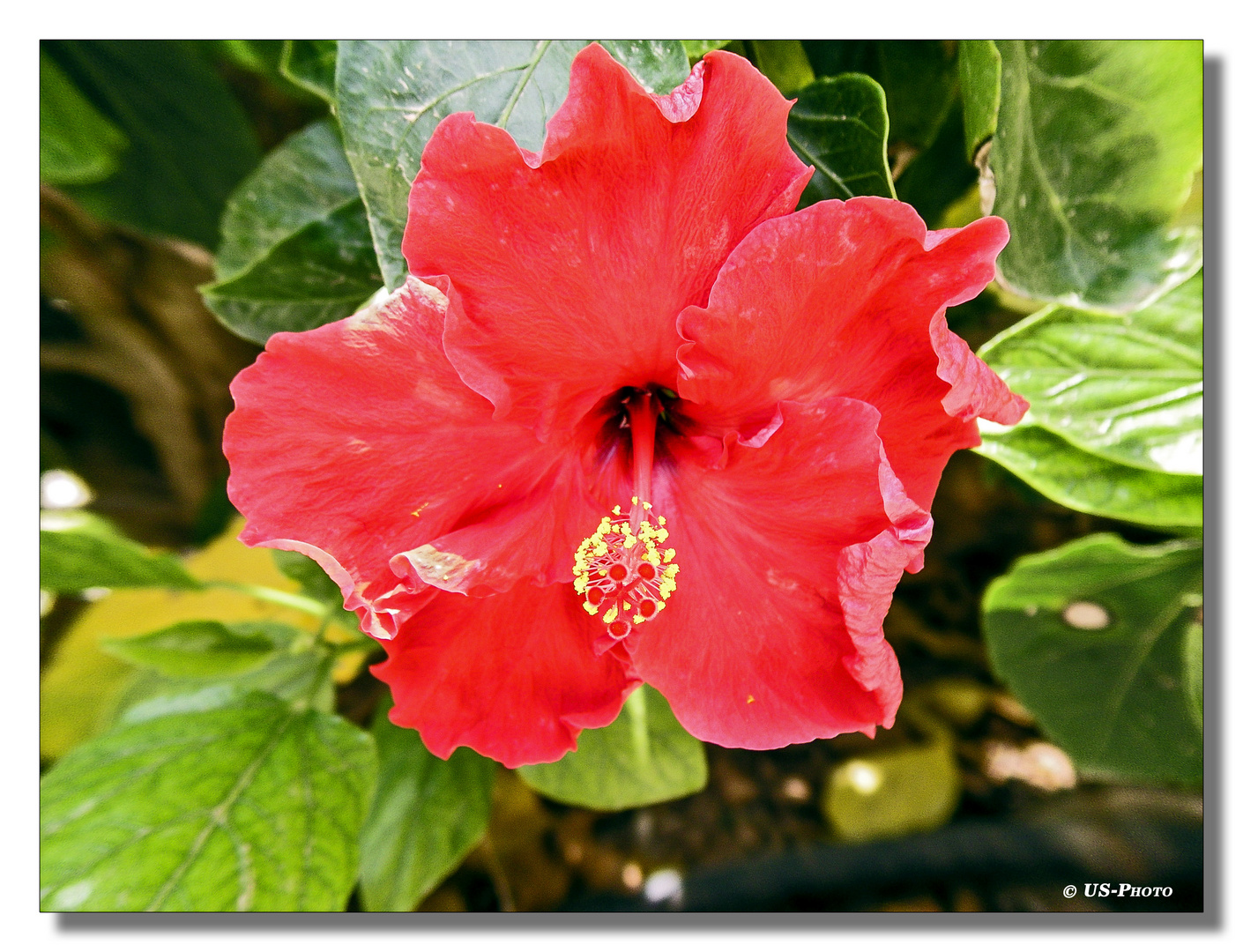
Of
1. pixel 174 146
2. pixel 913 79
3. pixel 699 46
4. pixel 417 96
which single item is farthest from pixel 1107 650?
pixel 174 146

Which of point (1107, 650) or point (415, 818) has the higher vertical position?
point (1107, 650)

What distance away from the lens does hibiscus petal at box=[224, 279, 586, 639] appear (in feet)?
1.61

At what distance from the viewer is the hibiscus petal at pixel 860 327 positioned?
1.55 ft

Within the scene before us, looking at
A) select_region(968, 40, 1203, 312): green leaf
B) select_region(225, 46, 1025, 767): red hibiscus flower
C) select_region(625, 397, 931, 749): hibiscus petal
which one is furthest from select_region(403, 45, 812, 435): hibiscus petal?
select_region(968, 40, 1203, 312): green leaf

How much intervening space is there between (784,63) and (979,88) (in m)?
0.15

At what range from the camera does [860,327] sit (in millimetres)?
506

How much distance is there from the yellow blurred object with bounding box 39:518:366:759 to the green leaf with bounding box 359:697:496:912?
12 centimetres

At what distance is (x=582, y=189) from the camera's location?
0.48m

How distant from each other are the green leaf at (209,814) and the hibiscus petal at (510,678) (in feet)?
0.80

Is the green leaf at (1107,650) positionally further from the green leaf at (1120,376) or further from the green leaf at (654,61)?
the green leaf at (654,61)

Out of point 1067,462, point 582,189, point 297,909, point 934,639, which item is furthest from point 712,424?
point 934,639

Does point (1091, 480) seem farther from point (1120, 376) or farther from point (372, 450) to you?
point (372, 450)

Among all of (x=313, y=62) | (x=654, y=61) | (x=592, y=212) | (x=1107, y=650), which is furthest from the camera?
(x=1107, y=650)

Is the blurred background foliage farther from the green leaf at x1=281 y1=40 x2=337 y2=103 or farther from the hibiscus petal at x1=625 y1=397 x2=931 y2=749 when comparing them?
the hibiscus petal at x1=625 y1=397 x2=931 y2=749
